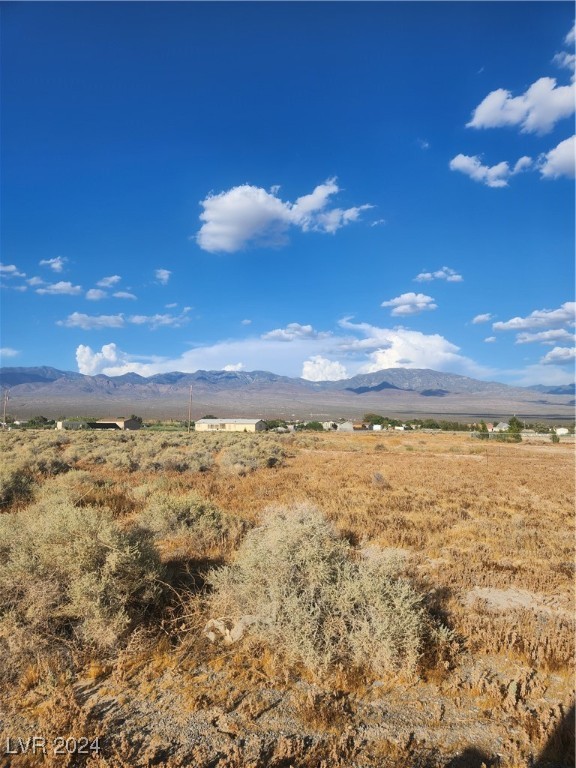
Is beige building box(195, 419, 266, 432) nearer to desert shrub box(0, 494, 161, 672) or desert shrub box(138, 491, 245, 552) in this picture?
desert shrub box(138, 491, 245, 552)

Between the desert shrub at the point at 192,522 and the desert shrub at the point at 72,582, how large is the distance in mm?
2573

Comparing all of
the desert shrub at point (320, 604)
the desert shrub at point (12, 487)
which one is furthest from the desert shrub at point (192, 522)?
the desert shrub at point (12, 487)

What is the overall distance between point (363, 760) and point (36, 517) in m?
6.36

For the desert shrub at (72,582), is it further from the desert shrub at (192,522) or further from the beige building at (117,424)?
the beige building at (117,424)

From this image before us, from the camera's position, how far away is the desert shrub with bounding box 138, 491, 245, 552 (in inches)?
350

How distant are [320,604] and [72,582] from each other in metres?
3.13

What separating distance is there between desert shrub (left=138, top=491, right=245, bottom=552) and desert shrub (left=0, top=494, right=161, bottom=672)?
101 inches

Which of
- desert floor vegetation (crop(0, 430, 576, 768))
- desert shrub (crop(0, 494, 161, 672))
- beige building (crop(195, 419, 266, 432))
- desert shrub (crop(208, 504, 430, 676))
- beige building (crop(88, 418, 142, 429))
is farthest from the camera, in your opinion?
beige building (crop(195, 419, 266, 432))

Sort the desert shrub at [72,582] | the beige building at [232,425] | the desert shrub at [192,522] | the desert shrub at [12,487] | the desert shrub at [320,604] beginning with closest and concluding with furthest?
the desert shrub at [320,604] → the desert shrub at [72,582] → the desert shrub at [192,522] → the desert shrub at [12,487] → the beige building at [232,425]

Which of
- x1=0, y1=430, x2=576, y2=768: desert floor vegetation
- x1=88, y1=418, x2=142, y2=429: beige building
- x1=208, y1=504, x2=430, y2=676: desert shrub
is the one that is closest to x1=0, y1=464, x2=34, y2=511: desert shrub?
x1=0, y1=430, x2=576, y2=768: desert floor vegetation

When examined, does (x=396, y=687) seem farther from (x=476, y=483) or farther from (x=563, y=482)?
(x=563, y=482)

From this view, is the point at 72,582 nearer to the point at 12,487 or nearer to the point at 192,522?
the point at 192,522

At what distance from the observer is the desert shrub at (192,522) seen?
8.90 m

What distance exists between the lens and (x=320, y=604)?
5.30 m
